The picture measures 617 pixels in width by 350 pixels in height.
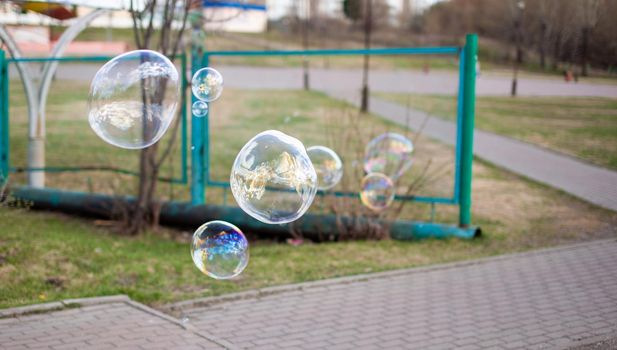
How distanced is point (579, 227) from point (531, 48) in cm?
693

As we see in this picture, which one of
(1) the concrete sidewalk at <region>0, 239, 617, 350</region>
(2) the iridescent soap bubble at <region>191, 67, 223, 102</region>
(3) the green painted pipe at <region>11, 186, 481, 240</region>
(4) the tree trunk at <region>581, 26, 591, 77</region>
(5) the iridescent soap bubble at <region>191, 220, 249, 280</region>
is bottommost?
(1) the concrete sidewalk at <region>0, 239, 617, 350</region>

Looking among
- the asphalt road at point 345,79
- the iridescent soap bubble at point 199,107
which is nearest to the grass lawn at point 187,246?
the iridescent soap bubble at point 199,107

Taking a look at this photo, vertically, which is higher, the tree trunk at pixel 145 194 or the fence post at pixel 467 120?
the fence post at pixel 467 120

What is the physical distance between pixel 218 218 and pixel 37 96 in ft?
13.1

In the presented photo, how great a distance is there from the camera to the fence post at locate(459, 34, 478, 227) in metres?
8.07

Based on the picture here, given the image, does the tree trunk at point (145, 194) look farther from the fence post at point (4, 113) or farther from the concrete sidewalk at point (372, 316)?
the fence post at point (4, 113)

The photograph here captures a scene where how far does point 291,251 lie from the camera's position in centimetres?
791

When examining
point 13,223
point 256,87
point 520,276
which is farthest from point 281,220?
Answer: point 256,87

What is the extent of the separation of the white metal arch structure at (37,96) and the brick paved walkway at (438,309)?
17.7 feet

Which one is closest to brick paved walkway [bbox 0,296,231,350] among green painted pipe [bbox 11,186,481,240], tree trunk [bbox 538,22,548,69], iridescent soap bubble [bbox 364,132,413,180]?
green painted pipe [bbox 11,186,481,240]

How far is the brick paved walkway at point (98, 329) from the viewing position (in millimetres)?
5191

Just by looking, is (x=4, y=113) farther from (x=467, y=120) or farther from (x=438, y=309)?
(x=438, y=309)

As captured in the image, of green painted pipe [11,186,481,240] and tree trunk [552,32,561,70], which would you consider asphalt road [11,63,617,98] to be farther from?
green painted pipe [11,186,481,240]

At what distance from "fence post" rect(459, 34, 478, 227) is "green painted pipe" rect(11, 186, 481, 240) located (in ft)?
1.33
